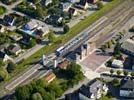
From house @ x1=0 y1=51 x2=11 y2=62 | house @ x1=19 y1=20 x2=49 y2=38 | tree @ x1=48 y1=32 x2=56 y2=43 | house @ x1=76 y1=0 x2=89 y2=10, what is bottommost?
house @ x1=0 y1=51 x2=11 y2=62

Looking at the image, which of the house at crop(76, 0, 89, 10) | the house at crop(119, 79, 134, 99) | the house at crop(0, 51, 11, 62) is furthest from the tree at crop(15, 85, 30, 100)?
the house at crop(76, 0, 89, 10)

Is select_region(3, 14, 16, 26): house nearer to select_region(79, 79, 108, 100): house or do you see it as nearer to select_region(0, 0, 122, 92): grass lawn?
select_region(0, 0, 122, 92): grass lawn

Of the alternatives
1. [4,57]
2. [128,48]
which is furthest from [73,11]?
[4,57]

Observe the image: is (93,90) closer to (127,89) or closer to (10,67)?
(127,89)

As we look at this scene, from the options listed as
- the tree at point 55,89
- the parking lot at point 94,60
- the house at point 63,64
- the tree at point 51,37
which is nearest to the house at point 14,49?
the tree at point 51,37

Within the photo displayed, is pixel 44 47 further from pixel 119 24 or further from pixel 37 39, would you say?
pixel 119 24
